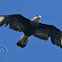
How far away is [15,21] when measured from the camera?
2491cm

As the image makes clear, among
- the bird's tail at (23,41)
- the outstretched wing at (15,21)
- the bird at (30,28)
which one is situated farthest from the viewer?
the bird's tail at (23,41)

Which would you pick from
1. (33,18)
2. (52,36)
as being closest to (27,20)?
(33,18)

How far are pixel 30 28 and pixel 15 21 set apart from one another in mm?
989

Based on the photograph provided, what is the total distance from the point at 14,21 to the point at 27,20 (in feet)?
2.56

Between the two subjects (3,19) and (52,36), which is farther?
(52,36)

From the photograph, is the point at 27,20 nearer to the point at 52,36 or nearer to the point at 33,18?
the point at 33,18

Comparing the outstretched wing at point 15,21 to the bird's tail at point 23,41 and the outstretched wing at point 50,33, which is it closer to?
the bird's tail at point 23,41

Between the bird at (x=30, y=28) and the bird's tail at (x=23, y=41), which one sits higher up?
the bird at (x=30, y=28)

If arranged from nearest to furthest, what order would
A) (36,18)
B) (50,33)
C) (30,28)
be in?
1. (36,18)
2. (30,28)
3. (50,33)

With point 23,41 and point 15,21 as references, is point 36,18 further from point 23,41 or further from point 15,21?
point 23,41

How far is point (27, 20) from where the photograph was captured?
24.8 meters

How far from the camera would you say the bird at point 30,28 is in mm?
24531

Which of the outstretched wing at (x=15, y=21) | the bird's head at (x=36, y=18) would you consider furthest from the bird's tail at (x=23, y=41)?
the bird's head at (x=36, y=18)

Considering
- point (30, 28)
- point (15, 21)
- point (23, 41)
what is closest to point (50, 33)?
point (30, 28)
